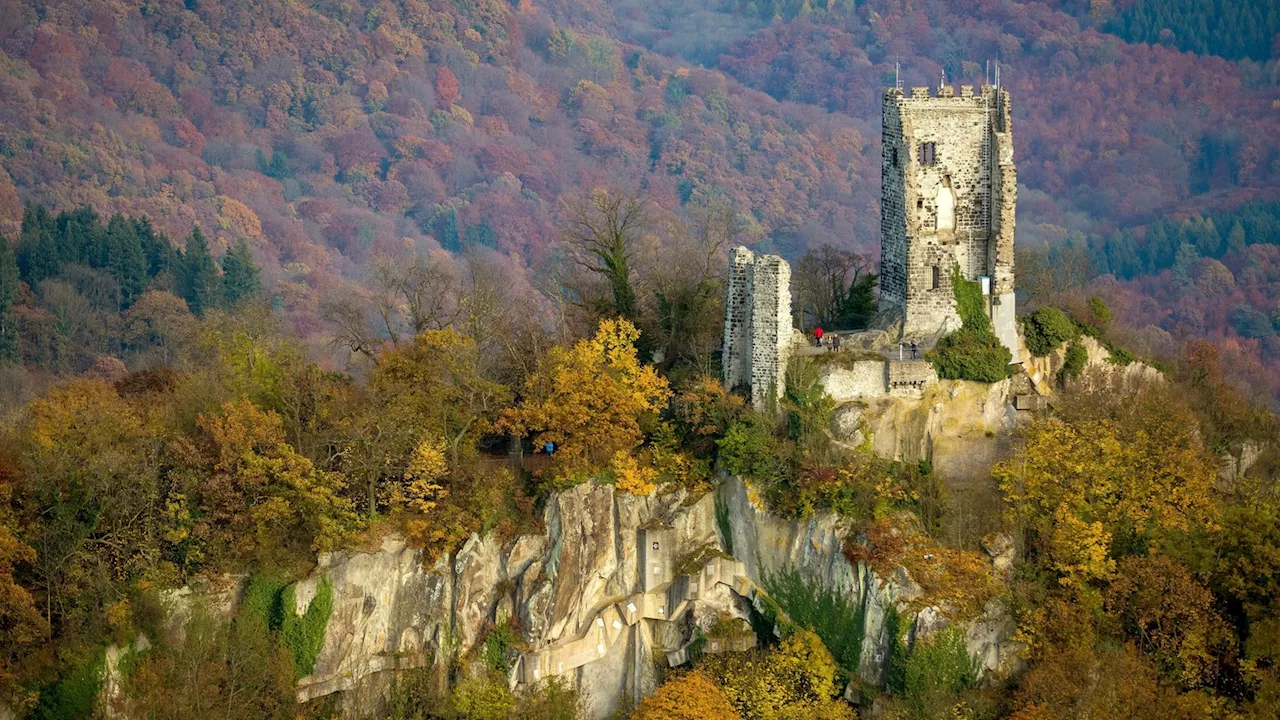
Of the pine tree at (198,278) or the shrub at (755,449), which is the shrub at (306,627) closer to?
the shrub at (755,449)

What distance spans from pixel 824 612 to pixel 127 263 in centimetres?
4879

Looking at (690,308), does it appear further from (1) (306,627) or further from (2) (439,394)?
(1) (306,627)

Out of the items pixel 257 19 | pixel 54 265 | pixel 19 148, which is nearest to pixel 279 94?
pixel 257 19

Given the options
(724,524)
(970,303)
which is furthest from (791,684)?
(970,303)

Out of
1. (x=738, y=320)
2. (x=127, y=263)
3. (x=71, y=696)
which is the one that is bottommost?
(x=71, y=696)

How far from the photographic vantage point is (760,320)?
64.4m

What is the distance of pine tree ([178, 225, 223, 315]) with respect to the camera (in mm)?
103000

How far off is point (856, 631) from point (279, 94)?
66.1 metres

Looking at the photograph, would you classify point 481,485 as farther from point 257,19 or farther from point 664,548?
point 257,19

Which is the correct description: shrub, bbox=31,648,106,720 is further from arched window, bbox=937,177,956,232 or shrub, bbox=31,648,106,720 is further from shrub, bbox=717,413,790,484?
arched window, bbox=937,177,956,232

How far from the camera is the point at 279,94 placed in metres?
122


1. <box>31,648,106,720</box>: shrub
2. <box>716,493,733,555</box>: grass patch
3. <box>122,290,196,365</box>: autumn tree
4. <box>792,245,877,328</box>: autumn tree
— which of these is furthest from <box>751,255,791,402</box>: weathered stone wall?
<box>122,290,196,365</box>: autumn tree

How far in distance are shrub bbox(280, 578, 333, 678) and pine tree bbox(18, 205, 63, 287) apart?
42973mm

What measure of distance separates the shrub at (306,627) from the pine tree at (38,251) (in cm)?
4297
